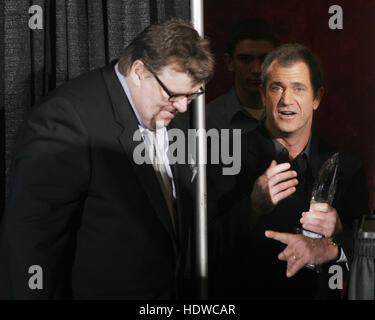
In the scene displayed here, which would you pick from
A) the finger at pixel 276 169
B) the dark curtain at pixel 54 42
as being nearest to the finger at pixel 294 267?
the finger at pixel 276 169

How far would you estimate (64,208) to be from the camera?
1378 millimetres

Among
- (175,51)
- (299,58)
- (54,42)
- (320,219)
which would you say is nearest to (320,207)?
(320,219)

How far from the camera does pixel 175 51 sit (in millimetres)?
1443

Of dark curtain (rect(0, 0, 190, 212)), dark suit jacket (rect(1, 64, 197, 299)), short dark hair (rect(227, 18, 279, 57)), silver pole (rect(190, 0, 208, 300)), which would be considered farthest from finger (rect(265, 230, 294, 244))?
dark curtain (rect(0, 0, 190, 212))

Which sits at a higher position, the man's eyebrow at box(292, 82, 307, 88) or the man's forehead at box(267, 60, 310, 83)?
the man's forehead at box(267, 60, 310, 83)

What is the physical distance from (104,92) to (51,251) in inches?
20.1

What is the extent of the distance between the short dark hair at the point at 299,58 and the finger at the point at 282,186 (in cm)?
33

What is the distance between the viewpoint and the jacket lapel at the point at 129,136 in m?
1.48

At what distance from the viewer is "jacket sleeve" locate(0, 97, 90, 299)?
1.36 metres

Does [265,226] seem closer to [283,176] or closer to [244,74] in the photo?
[283,176]

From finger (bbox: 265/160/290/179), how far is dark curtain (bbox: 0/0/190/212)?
0.64m

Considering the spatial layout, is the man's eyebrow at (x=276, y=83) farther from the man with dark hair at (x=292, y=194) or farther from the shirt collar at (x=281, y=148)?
the shirt collar at (x=281, y=148)

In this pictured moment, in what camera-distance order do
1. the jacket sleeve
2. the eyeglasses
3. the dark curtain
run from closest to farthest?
the jacket sleeve, the eyeglasses, the dark curtain

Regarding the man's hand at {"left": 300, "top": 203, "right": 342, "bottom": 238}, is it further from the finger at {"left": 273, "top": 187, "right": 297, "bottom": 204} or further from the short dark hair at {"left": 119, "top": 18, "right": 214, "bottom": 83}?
the short dark hair at {"left": 119, "top": 18, "right": 214, "bottom": 83}
